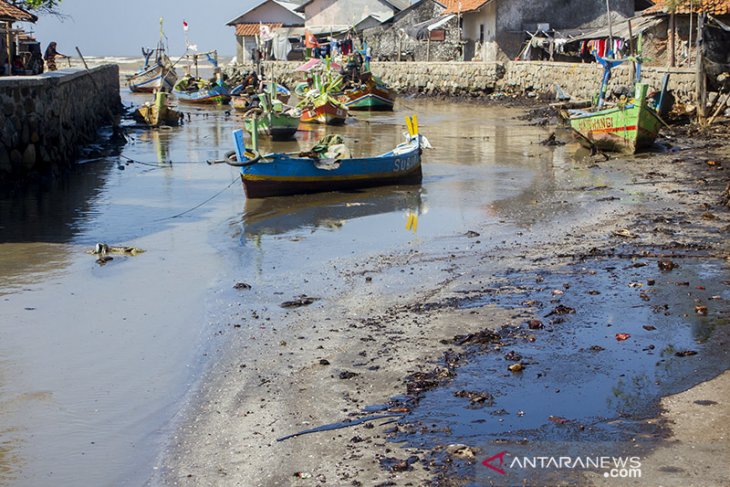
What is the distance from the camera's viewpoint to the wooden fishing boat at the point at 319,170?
54.1ft

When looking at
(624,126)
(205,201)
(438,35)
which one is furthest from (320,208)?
(438,35)

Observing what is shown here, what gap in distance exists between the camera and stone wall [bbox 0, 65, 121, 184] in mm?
18875

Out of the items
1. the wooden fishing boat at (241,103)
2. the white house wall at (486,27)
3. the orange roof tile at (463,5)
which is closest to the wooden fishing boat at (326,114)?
the wooden fishing boat at (241,103)

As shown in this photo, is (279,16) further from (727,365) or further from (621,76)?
(727,365)

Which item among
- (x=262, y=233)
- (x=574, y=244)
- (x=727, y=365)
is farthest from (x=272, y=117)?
(x=727, y=365)

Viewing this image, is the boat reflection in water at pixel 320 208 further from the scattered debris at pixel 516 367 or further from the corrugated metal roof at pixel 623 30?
the corrugated metal roof at pixel 623 30

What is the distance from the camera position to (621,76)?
30.4 meters

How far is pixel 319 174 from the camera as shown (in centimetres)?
1697

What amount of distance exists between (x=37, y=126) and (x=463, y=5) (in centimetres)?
2875

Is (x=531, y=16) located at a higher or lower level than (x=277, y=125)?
higher

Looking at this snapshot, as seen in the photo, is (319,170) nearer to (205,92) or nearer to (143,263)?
(143,263)

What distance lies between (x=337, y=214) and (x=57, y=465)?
941 centimetres

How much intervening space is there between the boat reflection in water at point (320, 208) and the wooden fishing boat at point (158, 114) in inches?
615
